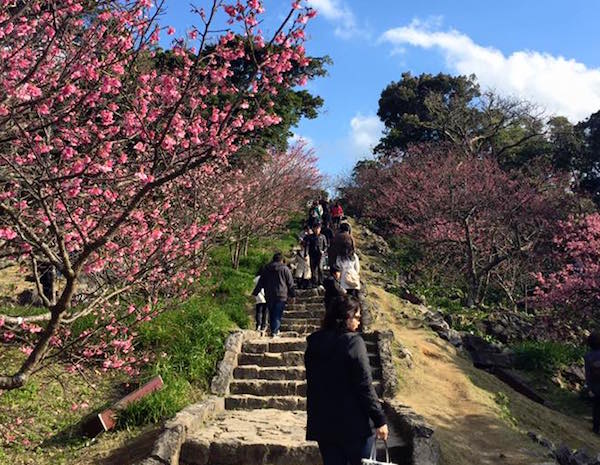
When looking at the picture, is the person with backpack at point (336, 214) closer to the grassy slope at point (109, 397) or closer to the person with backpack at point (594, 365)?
the grassy slope at point (109, 397)

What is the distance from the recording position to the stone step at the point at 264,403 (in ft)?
26.5

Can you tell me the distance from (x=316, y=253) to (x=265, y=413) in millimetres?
6772

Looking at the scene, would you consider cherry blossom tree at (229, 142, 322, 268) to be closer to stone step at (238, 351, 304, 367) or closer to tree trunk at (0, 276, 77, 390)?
stone step at (238, 351, 304, 367)

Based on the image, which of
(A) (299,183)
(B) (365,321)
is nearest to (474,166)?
(A) (299,183)

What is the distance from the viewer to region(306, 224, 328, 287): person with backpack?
1395 centimetres

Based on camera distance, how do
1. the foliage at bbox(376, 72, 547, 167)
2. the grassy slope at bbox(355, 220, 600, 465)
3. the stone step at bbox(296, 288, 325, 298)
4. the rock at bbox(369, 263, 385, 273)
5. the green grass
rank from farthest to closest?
the foliage at bbox(376, 72, 547, 167) → the rock at bbox(369, 263, 385, 273) → the stone step at bbox(296, 288, 325, 298) → the green grass → the grassy slope at bbox(355, 220, 600, 465)

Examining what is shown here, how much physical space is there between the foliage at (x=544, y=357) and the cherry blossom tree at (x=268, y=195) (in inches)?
294

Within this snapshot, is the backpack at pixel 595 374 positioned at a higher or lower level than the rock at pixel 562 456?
higher

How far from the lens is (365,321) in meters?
11.2

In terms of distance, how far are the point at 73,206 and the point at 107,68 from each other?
1.43 m

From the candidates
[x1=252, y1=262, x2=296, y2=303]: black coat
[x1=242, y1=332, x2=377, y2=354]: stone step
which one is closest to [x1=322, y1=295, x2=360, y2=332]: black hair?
[x1=242, y1=332, x2=377, y2=354]: stone step

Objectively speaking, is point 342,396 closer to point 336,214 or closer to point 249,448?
point 249,448

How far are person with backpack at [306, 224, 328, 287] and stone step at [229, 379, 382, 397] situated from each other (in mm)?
5852

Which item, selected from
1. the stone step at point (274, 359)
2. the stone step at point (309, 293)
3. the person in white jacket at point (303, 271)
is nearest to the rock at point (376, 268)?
the person in white jacket at point (303, 271)
